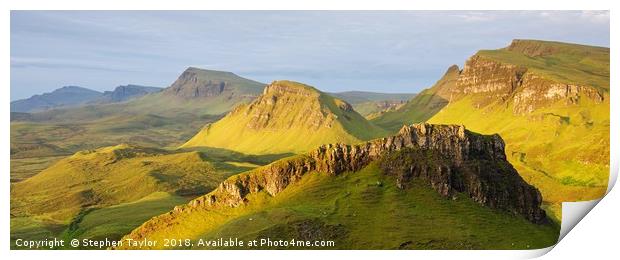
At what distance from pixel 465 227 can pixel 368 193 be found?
18.1 meters

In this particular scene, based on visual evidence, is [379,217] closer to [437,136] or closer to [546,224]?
[437,136]

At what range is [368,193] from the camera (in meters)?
129

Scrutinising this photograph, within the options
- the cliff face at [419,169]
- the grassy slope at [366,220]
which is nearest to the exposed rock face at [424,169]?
the cliff face at [419,169]

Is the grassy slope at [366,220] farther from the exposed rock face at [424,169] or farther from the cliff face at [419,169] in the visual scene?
the exposed rock face at [424,169]

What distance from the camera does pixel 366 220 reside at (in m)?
123

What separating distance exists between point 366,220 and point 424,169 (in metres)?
16.6

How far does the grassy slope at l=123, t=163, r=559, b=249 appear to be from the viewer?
118m

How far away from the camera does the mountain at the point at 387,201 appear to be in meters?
119

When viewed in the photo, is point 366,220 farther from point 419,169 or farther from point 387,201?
point 419,169

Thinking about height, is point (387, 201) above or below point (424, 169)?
below

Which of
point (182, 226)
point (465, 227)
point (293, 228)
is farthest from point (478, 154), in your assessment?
point (182, 226)

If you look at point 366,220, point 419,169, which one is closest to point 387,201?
point 366,220

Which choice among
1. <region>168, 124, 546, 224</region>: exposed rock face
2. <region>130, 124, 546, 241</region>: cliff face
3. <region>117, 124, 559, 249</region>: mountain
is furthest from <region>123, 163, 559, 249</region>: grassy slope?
<region>168, 124, 546, 224</region>: exposed rock face

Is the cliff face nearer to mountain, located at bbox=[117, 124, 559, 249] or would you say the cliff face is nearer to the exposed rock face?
the exposed rock face
